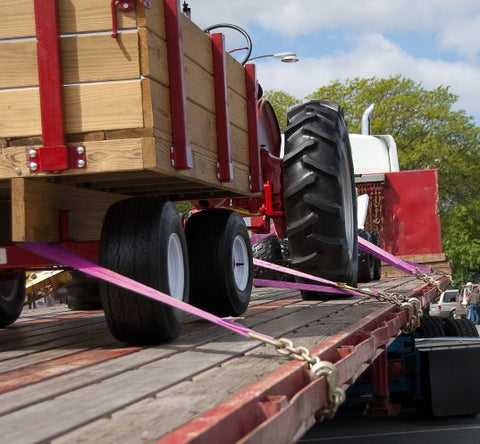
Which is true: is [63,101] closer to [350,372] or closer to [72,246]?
[72,246]

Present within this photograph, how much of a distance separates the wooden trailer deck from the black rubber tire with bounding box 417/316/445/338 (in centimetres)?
387

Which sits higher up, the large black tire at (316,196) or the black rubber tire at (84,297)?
the large black tire at (316,196)

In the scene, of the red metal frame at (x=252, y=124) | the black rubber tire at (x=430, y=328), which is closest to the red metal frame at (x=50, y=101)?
the red metal frame at (x=252, y=124)

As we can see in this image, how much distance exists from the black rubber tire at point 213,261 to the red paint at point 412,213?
7091 millimetres

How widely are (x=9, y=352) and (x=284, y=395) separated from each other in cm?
201

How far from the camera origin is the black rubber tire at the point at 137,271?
14.4ft

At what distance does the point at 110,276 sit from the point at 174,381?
114 cm

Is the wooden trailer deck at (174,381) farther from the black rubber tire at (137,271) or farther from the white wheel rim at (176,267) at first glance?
the white wheel rim at (176,267)

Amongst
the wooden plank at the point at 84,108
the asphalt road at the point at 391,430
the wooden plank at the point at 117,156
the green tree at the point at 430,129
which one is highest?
the green tree at the point at 430,129

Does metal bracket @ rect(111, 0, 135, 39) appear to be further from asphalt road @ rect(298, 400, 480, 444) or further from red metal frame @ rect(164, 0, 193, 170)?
asphalt road @ rect(298, 400, 480, 444)

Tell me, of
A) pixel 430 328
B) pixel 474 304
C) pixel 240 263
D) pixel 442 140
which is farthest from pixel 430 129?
pixel 240 263

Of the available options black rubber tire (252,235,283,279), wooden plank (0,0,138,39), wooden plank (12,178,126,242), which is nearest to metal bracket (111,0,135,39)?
wooden plank (0,0,138,39)

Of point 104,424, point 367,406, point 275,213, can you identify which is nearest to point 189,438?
point 104,424

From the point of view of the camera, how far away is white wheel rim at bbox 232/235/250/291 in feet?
19.9
